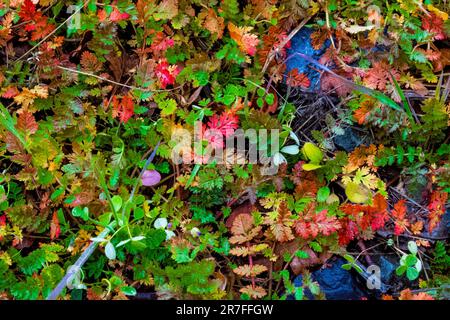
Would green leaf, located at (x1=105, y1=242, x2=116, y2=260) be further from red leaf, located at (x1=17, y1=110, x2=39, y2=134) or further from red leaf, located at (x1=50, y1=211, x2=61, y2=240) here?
red leaf, located at (x1=17, y1=110, x2=39, y2=134)

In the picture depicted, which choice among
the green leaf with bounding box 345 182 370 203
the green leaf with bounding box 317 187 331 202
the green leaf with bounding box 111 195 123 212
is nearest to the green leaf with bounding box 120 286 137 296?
the green leaf with bounding box 111 195 123 212

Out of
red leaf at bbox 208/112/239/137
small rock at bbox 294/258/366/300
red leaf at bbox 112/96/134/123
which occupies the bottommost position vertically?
small rock at bbox 294/258/366/300

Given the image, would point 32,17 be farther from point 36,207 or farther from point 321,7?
point 321,7

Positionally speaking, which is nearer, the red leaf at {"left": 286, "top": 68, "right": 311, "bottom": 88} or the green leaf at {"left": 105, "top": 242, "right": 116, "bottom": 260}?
the green leaf at {"left": 105, "top": 242, "right": 116, "bottom": 260}

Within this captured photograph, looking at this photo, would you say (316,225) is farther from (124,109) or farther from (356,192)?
(124,109)

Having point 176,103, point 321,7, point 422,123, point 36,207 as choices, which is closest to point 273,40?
point 321,7

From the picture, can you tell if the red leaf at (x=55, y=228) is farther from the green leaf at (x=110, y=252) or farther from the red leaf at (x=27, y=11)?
the red leaf at (x=27, y=11)

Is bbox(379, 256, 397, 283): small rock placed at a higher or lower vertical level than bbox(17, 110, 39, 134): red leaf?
lower
